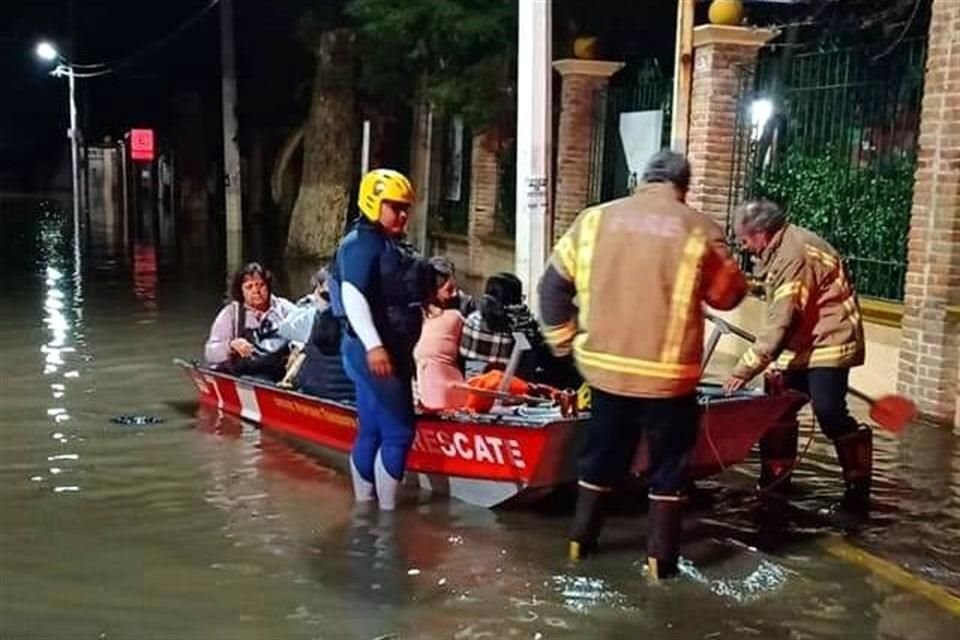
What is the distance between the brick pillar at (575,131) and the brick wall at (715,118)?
3822 millimetres

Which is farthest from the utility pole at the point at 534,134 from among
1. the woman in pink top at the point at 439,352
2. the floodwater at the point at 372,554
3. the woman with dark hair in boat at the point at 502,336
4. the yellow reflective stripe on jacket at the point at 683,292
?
the yellow reflective stripe on jacket at the point at 683,292

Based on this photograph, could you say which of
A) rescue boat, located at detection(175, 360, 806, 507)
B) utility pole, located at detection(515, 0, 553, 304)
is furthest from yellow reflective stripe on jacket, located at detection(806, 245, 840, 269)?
utility pole, located at detection(515, 0, 553, 304)

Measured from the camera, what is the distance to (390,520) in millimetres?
7258

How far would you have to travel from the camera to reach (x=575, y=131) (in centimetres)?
1711

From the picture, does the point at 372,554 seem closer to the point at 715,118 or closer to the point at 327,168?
the point at 715,118

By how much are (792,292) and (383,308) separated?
86.0 inches

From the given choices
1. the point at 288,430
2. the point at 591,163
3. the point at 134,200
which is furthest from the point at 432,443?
the point at 134,200

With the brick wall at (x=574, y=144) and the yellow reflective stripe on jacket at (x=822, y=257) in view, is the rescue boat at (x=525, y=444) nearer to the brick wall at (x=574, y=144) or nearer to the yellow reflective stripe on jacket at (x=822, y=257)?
the yellow reflective stripe on jacket at (x=822, y=257)

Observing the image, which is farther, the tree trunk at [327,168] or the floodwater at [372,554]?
the tree trunk at [327,168]

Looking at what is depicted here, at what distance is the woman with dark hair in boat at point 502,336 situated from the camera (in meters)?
7.82

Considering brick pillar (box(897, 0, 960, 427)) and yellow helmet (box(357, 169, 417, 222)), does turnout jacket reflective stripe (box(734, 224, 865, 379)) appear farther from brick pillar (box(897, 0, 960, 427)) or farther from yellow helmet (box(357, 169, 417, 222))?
brick pillar (box(897, 0, 960, 427))

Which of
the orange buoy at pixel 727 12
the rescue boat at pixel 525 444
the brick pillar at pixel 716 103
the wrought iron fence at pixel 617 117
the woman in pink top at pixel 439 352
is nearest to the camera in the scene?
the rescue boat at pixel 525 444

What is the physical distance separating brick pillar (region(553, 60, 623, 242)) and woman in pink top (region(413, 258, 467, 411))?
923 centimetres

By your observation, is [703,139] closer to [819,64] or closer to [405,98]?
[819,64]
